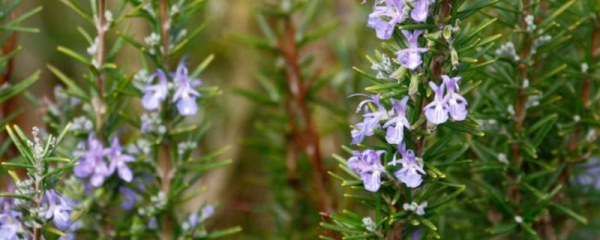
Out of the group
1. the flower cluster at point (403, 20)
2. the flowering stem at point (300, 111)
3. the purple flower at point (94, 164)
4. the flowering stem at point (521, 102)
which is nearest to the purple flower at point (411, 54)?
the flower cluster at point (403, 20)

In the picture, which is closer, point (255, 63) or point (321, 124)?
point (321, 124)

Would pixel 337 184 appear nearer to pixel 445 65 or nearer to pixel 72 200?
pixel 72 200

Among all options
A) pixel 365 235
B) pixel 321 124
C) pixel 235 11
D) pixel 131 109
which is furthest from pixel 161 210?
pixel 235 11

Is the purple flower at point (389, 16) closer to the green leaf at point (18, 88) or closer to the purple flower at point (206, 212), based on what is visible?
the purple flower at point (206, 212)

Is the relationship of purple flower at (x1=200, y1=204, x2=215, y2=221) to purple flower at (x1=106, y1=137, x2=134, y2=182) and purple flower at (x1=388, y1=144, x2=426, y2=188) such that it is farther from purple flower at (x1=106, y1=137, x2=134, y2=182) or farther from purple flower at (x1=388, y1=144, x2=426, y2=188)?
purple flower at (x1=388, y1=144, x2=426, y2=188)

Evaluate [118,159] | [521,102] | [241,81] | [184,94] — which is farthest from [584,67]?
[241,81]

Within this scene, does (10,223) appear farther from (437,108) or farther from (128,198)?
(437,108)

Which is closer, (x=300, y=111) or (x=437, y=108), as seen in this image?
(x=437, y=108)
